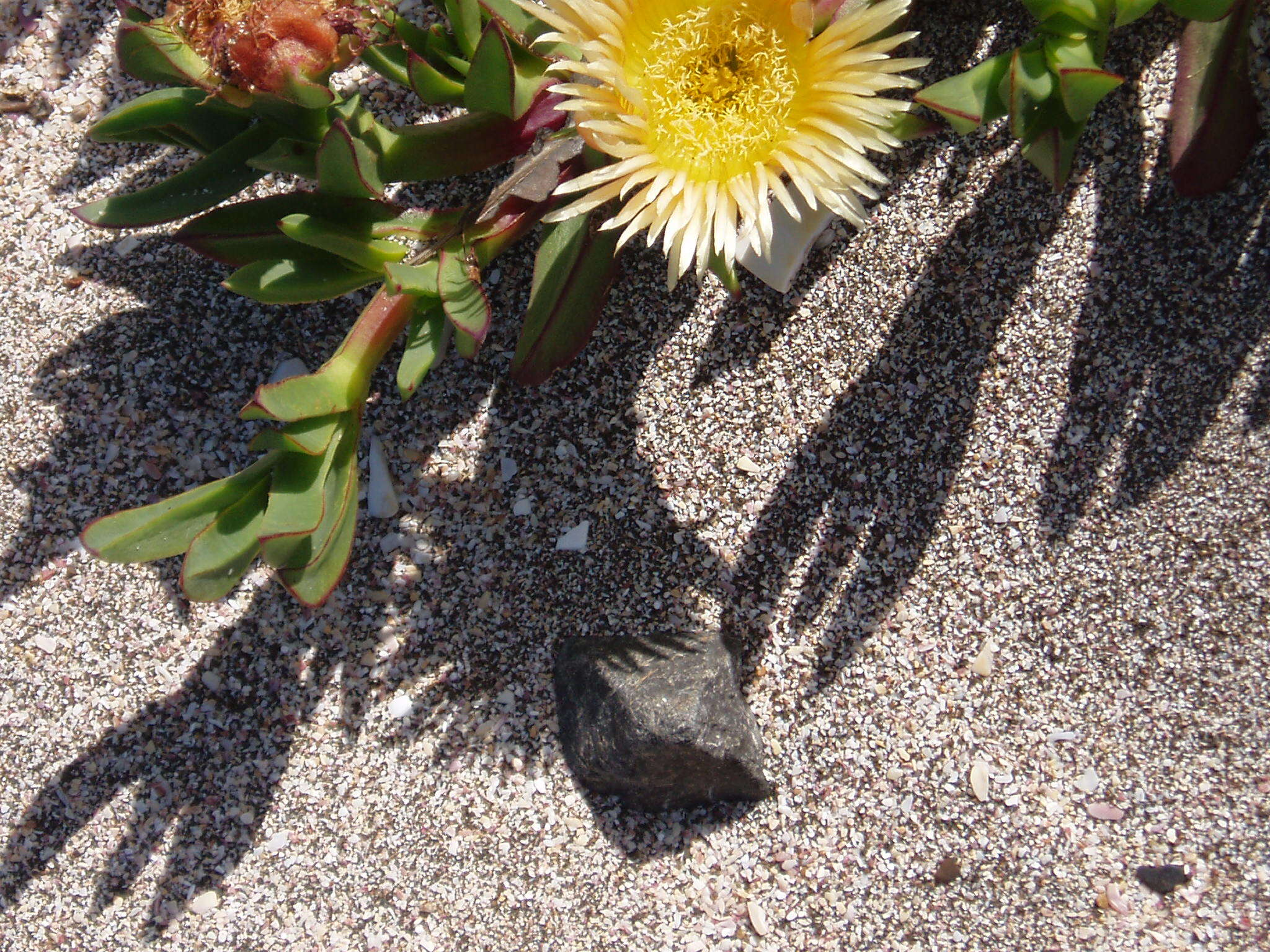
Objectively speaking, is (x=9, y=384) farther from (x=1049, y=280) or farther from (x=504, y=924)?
(x=1049, y=280)

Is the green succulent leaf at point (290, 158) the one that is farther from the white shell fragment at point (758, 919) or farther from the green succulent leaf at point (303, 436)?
the white shell fragment at point (758, 919)

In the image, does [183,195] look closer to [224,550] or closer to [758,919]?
[224,550]

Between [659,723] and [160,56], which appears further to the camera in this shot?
[659,723]

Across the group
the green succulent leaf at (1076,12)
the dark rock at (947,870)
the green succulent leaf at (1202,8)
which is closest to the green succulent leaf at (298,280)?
the green succulent leaf at (1076,12)

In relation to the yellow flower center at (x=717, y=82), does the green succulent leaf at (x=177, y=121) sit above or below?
below

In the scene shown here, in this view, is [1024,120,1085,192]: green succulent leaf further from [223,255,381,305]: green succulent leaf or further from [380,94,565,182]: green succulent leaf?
[223,255,381,305]: green succulent leaf

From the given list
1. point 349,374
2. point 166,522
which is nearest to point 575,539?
→ point 349,374
